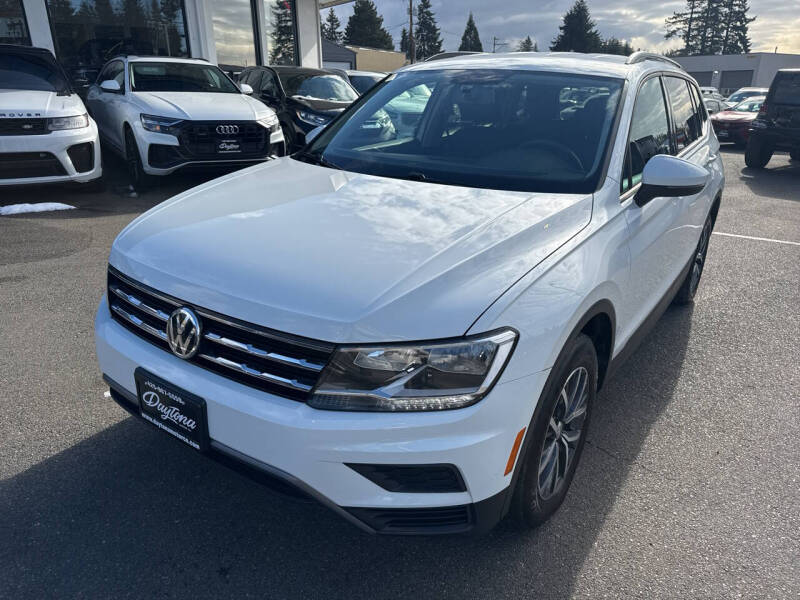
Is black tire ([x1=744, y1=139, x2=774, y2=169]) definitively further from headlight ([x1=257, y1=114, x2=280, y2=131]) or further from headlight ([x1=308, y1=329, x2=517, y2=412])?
headlight ([x1=308, y1=329, x2=517, y2=412])

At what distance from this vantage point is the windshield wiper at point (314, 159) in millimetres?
3188

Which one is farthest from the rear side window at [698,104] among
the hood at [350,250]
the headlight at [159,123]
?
the headlight at [159,123]

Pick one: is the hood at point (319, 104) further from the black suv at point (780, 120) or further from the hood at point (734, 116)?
the hood at point (734, 116)

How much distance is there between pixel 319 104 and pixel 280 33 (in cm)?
762

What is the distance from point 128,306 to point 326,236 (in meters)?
0.84

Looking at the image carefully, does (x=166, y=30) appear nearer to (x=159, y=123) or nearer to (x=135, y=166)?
(x=135, y=166)

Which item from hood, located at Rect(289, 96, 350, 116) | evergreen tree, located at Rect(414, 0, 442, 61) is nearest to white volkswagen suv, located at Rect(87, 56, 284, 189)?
hood, located at Rect(289, 96, 350, 116)

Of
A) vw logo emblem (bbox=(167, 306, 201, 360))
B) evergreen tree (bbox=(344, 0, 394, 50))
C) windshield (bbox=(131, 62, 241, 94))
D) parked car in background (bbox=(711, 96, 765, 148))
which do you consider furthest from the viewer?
evergreen tree (bbox=(344, 0, 394, 50))

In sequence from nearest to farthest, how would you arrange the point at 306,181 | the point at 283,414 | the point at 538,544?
the point at 283,414 → the point at 538,544 → the point at 306,181

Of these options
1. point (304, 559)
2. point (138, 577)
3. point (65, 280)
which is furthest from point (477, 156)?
point (65, 280)

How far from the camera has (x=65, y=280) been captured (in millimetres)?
4895

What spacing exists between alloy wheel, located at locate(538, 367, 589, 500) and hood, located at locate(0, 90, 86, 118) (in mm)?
6921

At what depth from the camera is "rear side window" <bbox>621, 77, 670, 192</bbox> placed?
2.88m

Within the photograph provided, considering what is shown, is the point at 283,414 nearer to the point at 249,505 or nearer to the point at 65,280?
the point at 249,505
